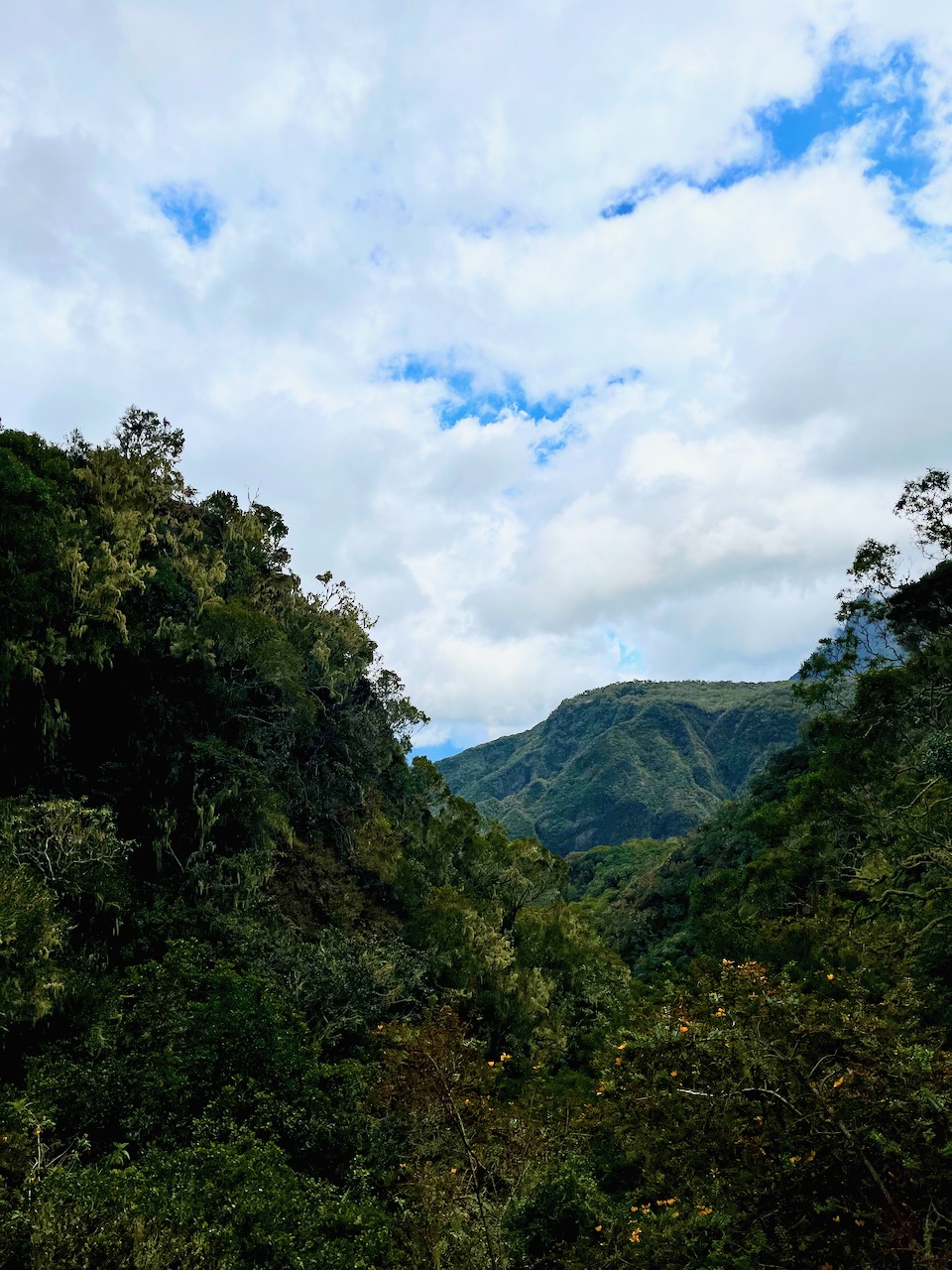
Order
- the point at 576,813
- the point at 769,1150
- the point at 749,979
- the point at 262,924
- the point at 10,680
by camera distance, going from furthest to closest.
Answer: the point at 576,813
the point at 262,924
the point at 10,680
the point at 749,979
the point at 769,1150

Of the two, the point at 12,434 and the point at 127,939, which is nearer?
the point at 127,939

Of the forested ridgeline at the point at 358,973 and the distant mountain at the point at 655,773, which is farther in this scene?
the distant mountain at the point at 655,773

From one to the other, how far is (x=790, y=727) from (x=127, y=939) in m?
154

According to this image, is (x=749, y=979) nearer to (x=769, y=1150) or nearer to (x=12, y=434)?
(x=769, y=1150)

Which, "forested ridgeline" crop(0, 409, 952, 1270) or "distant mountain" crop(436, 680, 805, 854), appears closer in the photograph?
"forested ridgeline" crop(0, 409, 952, 1270)

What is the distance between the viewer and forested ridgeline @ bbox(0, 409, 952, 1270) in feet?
22.6

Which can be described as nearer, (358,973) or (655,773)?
(358,973)

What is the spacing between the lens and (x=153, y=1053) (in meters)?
12.7

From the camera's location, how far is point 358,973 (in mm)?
19359

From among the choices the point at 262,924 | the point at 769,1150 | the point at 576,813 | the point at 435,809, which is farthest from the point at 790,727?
the point at 769,1150

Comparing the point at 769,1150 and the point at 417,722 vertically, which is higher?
the point at 417,722

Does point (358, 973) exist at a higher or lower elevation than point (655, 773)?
lower

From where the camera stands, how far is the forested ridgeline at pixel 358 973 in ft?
22.6

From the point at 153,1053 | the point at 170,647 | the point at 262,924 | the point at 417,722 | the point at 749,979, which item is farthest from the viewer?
the point at 417,722
